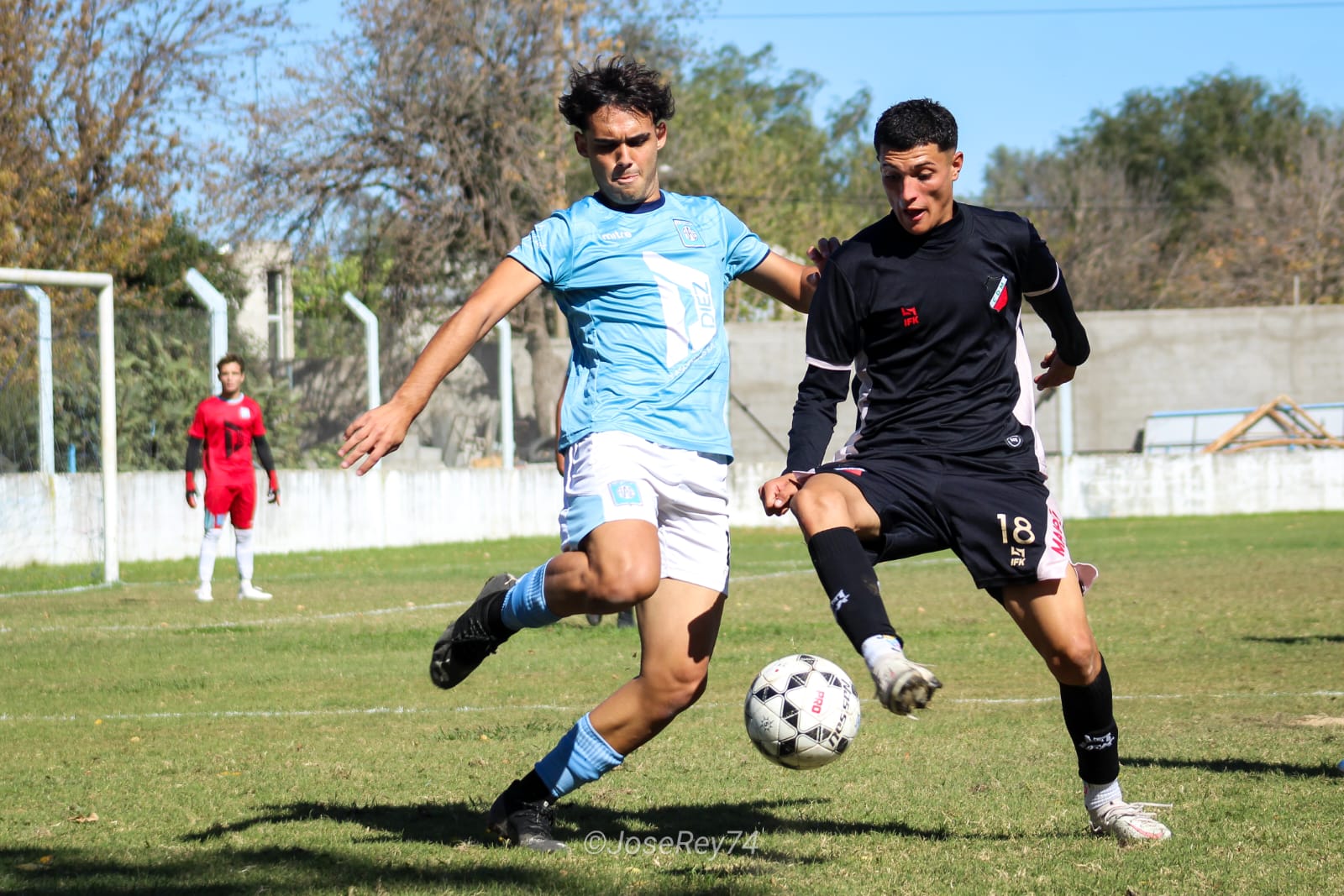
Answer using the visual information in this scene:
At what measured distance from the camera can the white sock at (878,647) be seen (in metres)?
4.02

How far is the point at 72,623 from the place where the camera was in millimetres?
12336

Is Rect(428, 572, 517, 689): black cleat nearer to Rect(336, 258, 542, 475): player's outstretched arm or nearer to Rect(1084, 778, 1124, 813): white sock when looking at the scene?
Rect(336, 258, 542, 475): player's outstretched arm

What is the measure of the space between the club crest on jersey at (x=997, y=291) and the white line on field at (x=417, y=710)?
3.59m

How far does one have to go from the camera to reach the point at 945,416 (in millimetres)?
4758

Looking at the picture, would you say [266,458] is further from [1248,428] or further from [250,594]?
[1248,428]

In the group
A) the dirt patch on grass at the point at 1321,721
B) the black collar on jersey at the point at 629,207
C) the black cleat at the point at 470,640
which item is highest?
the black collar on jersey at the point at 629,207

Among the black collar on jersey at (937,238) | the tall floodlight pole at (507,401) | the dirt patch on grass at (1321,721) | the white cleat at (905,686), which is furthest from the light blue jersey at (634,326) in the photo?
the tall floodlight pole at (507,401)

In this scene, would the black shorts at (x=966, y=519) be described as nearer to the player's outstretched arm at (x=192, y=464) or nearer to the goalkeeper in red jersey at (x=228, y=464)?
the goalkeeper in red jersey at (x=228, y=464)

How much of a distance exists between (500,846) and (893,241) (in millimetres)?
2207

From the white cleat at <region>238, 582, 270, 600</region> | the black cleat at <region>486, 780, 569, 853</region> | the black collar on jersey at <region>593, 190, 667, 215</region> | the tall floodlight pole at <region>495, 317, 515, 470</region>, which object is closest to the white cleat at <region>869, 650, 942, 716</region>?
the black cleat at <region>486, 780, 569, 853</region>

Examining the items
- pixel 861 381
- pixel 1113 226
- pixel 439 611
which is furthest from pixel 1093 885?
Result: pixel 1113 226

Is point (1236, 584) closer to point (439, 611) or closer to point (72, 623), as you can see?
point (439, 611)

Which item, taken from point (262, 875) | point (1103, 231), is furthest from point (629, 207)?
point (1103, 231)

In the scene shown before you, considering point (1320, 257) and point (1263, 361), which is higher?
point (1320, 257)
